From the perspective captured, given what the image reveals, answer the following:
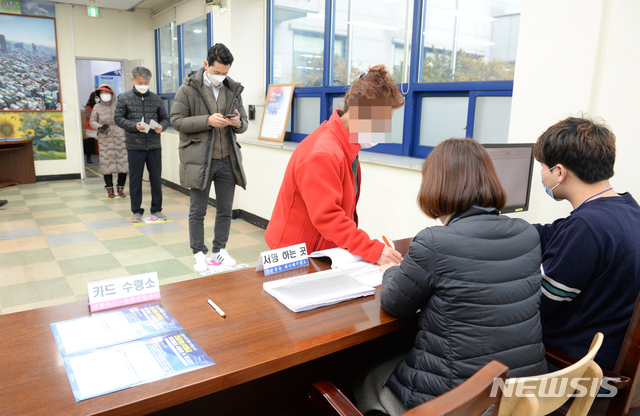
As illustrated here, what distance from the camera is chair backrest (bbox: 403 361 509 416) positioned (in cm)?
71

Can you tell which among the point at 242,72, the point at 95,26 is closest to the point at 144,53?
the point at 95,26

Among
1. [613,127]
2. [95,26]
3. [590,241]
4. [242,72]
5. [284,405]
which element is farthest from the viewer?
[95,26]

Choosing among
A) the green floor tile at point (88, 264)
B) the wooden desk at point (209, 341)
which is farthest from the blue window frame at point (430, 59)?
the green floor tile at point (88, 264)

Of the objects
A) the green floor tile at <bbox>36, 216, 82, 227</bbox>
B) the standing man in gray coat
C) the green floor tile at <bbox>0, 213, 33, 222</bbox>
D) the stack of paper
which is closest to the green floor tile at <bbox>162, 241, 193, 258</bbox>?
the standing man in gray coat

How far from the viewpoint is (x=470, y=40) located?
3.27 meters

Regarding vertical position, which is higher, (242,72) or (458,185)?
(242,72)

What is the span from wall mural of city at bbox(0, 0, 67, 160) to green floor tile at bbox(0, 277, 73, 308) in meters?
4.79

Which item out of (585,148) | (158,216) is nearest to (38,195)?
(158,216)

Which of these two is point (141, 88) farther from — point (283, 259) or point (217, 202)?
point (283, 259)

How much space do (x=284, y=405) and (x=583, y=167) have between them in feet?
4.36

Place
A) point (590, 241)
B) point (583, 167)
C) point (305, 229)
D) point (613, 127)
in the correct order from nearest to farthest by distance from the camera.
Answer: point (590, 241) < point (583, 167) < point (305, 229) < point (613, 127)

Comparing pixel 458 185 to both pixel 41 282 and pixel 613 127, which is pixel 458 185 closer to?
pixel 613 127

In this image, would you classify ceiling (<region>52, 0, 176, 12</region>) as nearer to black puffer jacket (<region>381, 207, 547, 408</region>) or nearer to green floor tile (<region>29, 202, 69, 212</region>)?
green floor tile (<region>29, 202, 69, 212</region>)

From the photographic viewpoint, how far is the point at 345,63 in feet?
14.5
